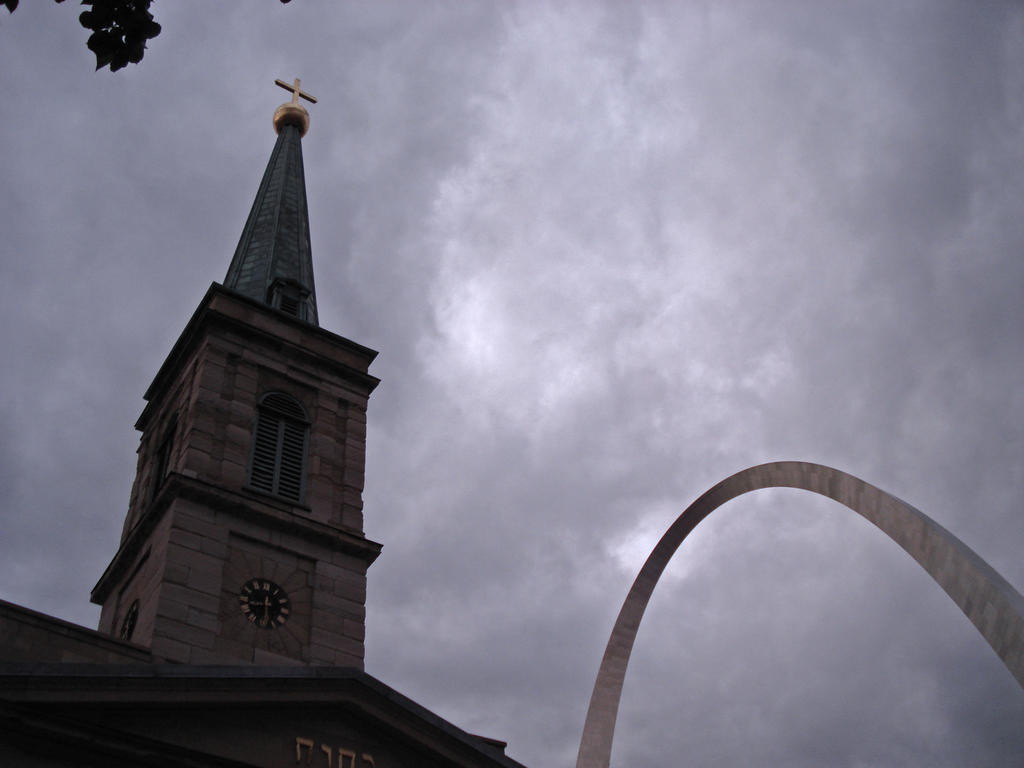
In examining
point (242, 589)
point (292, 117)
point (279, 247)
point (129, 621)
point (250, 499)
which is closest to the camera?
point (242, 589)

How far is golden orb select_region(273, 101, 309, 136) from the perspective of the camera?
50719mm

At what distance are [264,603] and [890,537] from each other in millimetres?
16025

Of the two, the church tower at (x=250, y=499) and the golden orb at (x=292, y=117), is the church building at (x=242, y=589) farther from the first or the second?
the golden orb at (x=292, y=117)

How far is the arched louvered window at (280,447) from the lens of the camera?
102ft

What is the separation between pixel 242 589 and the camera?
2777cm

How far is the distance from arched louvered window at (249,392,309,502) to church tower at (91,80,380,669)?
A: 42 mm

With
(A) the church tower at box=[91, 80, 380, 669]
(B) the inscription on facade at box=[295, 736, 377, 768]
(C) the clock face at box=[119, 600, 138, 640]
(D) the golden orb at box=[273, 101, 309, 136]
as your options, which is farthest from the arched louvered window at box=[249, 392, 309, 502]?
(D) the golden orb at box=[273, 101, 309, 136]

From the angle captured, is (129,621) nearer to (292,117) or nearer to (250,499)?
(250,499)

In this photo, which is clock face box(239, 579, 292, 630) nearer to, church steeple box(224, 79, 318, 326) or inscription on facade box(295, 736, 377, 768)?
inscription on facade box(295, 736, 377, 768)

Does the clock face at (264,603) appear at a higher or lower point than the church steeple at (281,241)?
lower

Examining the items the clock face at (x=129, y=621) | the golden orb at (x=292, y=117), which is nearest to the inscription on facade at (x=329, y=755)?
the clock face at (x=129, y=621)

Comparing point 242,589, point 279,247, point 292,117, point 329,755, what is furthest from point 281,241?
point 329,755

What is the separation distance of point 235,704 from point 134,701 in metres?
2.07

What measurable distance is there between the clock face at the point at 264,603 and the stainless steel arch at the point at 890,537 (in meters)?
8.54
